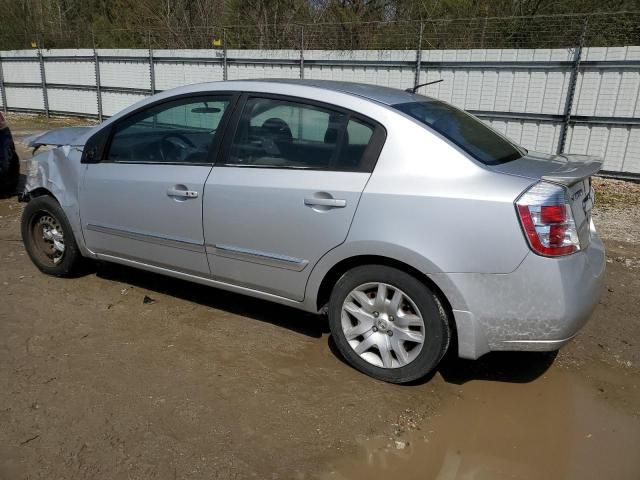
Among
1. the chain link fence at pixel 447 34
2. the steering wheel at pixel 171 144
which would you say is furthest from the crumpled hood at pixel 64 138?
the chain link fence at pixel 447 34

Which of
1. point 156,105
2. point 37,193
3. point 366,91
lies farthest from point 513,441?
point 37,193

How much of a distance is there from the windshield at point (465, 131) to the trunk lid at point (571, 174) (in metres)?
0.10

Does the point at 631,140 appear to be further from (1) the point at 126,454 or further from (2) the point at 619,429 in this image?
(1) the point at 126,454

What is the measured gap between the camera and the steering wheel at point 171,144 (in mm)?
3679

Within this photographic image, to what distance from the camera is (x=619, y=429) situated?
8.99 feet

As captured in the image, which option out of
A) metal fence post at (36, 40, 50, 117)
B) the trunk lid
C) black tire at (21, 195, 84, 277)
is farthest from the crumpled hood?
metal fence post at (36, 40, 50, 117)

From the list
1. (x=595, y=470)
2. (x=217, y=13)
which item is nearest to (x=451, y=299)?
(x=595, y=470)

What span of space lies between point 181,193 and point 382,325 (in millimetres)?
1547

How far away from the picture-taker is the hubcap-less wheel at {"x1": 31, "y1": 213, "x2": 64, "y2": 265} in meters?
4.43

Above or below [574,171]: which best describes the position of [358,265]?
below

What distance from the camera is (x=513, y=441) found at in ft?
8.66

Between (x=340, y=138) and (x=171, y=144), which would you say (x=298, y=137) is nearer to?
(x=340, y=138)

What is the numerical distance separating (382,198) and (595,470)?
1623mm

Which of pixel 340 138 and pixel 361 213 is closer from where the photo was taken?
pixel 361 213
